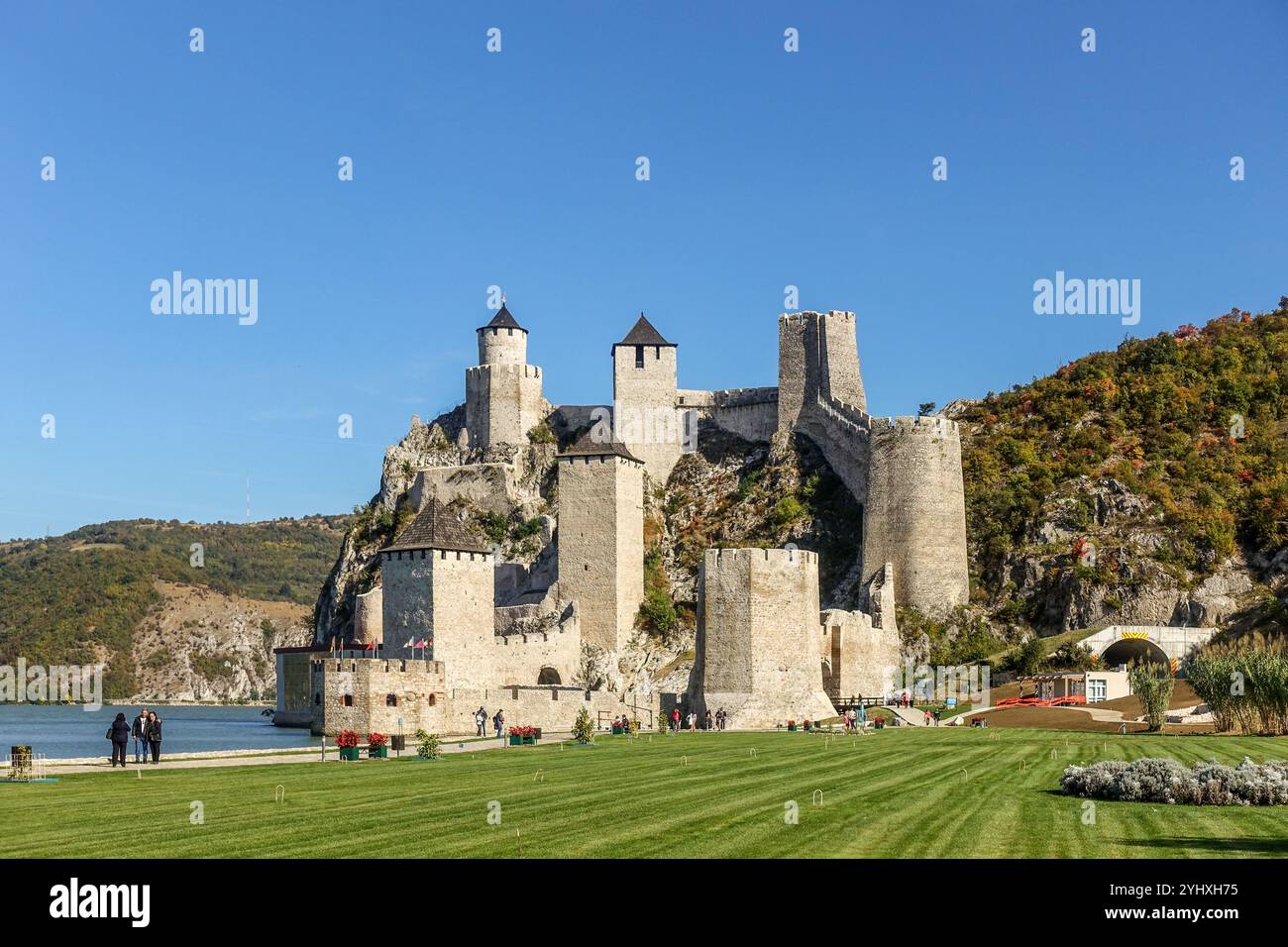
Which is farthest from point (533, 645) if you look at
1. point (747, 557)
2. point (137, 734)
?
point (137, 734)

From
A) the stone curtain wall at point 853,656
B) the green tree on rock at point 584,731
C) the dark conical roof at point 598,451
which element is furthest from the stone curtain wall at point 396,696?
the dark conical roof at point 598,451

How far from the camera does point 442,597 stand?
53.3 m

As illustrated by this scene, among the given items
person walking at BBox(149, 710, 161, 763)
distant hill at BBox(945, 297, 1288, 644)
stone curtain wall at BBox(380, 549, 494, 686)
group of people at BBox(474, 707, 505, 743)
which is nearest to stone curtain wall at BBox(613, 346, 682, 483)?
distant hill at BBox(945, 297, 1288, 644)

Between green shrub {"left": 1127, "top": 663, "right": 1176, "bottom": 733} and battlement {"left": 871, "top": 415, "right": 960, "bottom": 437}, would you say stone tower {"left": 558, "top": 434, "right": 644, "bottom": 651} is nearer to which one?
battlement {"left": 871, "top": 415, "right": 960, "bottom": 437}

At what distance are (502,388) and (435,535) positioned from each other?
30275mm

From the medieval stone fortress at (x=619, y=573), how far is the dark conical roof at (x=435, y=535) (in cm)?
10

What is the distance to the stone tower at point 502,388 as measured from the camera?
83500mm

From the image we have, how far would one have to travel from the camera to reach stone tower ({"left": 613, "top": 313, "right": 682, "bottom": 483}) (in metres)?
83.3

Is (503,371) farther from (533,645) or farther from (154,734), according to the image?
(154,734)

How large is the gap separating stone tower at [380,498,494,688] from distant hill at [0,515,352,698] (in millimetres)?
86613

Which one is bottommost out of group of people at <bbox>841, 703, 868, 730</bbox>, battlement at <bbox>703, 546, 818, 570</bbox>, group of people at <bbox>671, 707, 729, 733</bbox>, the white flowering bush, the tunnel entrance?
group of people at <bbox>671, 707, 729, 733</bbox>
